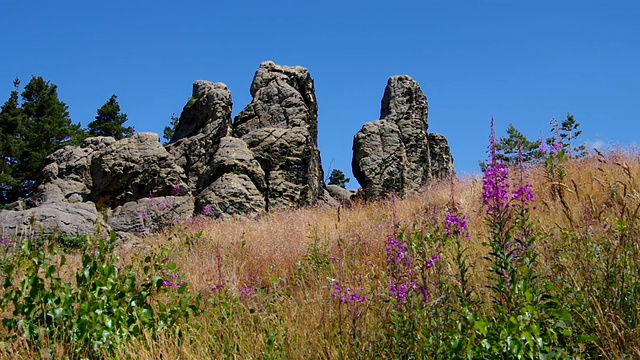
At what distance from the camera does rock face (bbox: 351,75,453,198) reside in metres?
17.7

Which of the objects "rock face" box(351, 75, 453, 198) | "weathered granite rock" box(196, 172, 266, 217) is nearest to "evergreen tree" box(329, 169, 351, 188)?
"rock face" box(351, 75, 453, 198)

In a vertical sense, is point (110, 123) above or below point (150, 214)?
above

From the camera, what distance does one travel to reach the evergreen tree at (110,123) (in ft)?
117

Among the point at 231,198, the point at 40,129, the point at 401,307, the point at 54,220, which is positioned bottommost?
the point at 401,307

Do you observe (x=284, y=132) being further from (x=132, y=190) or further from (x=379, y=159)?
(x=132, y=190)

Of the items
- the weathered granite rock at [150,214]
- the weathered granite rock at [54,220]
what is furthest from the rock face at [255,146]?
the weathered granite rock at [54,220]

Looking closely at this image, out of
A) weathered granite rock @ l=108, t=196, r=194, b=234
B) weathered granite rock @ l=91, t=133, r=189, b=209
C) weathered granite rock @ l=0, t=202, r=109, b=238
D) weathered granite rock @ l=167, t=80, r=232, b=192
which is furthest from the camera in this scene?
weathered granite rock @ l=167, t=80, r=232, b=192

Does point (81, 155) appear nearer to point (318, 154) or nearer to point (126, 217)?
point (126, 217)

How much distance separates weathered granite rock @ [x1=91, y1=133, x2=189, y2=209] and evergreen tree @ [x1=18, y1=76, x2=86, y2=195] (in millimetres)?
16339

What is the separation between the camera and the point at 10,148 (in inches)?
1206

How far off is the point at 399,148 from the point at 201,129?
7.20 metres

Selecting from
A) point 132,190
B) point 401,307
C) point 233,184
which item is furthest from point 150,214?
point 401,307

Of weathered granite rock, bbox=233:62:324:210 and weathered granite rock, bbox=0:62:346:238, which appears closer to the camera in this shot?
weathered granite rock, bbox=0:62:346:238

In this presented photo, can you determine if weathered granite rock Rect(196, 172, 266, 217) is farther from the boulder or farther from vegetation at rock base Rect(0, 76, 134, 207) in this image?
vegetation at rock base Rect(0, 76, 134, 207)
